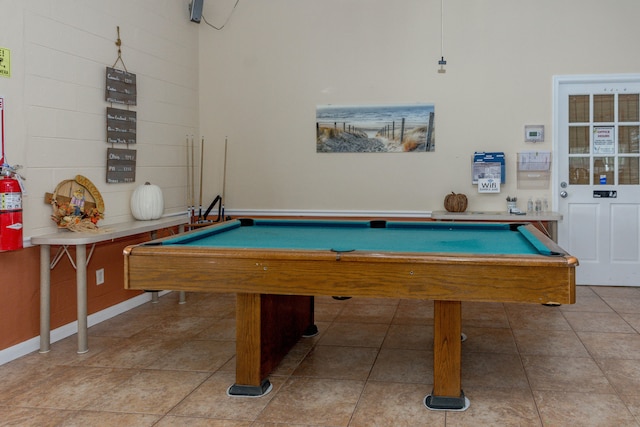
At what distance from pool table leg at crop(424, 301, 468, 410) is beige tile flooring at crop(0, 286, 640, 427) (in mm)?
67

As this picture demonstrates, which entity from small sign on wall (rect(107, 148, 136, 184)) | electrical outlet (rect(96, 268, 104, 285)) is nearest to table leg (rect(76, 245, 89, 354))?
electrical outlet (rect(96, 268, 104, 285))

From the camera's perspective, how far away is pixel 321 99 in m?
5.77

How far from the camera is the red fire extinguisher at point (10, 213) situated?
3.23m

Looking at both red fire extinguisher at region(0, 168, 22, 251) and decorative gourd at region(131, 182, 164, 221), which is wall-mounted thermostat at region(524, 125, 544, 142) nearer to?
decorative gourd at region(131, 182, 164, 221)

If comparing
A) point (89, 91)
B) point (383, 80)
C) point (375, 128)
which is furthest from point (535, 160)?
point (89, 91)

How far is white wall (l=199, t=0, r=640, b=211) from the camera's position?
5.43 metres

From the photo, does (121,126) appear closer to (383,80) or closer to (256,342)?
(256,342)

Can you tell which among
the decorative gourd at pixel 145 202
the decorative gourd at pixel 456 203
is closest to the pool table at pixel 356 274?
the decorative gourd at pixel 145 202

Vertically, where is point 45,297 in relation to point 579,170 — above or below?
below

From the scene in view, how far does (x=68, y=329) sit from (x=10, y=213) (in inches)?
45.1

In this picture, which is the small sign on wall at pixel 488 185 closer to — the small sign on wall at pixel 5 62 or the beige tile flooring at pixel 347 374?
the beige tile flooring at pixel 347 374

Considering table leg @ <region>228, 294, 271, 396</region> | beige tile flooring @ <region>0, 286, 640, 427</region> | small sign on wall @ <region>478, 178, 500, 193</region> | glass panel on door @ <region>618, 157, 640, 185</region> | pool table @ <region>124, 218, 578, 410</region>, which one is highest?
glass panel on door @ <region>618, 157, 640, 185</region>

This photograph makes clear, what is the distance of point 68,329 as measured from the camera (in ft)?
13.2

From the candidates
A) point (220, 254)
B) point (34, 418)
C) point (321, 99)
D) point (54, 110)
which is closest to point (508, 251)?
point (220, 254)
